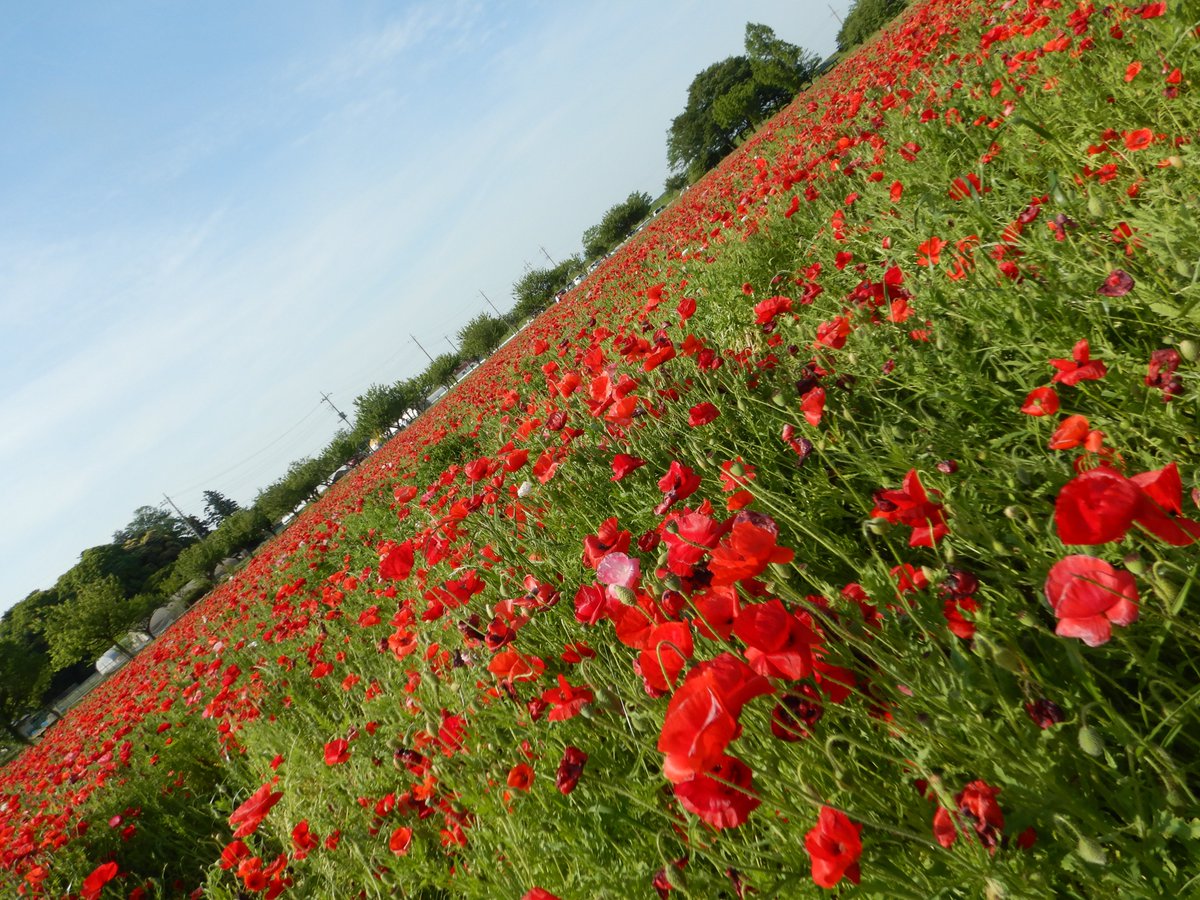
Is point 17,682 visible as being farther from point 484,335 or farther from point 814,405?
point 484,335

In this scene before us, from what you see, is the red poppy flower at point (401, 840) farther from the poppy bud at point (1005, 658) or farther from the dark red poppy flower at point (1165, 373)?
the dark red poppy flower at point (1165, 373)

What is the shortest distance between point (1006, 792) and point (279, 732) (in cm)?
386

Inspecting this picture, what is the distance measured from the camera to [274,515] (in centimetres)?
3816

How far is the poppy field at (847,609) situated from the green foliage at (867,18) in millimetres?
40920

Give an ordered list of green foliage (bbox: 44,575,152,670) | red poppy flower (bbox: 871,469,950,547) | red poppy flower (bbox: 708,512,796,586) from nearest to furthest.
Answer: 1. red poppy flower (bbox: 708,512,796,586)
2. red poppy flower (bbox: 871,469,950,547)
3. green foliage (bbox: 44,575,152,670)

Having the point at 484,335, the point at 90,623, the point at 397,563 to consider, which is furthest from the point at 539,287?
the point at 397,563

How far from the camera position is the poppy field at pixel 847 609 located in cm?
91

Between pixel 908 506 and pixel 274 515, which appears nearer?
pixel 908 506

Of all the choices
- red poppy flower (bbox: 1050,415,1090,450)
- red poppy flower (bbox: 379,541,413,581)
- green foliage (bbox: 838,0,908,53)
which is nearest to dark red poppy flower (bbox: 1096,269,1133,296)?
red poppy flower (bbox: 1050,415,1090,450)

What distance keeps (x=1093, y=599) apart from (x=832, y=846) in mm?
481

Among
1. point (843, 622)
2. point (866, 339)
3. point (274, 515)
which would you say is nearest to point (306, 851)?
point (843, 622)

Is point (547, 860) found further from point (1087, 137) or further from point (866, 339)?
point (1087, 137)

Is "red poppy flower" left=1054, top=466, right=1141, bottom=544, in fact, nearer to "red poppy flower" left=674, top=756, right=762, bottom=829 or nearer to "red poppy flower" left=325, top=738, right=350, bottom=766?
"red poppy flower" left=674, top=756, right=762, bottom=829

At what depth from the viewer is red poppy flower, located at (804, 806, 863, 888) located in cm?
81
